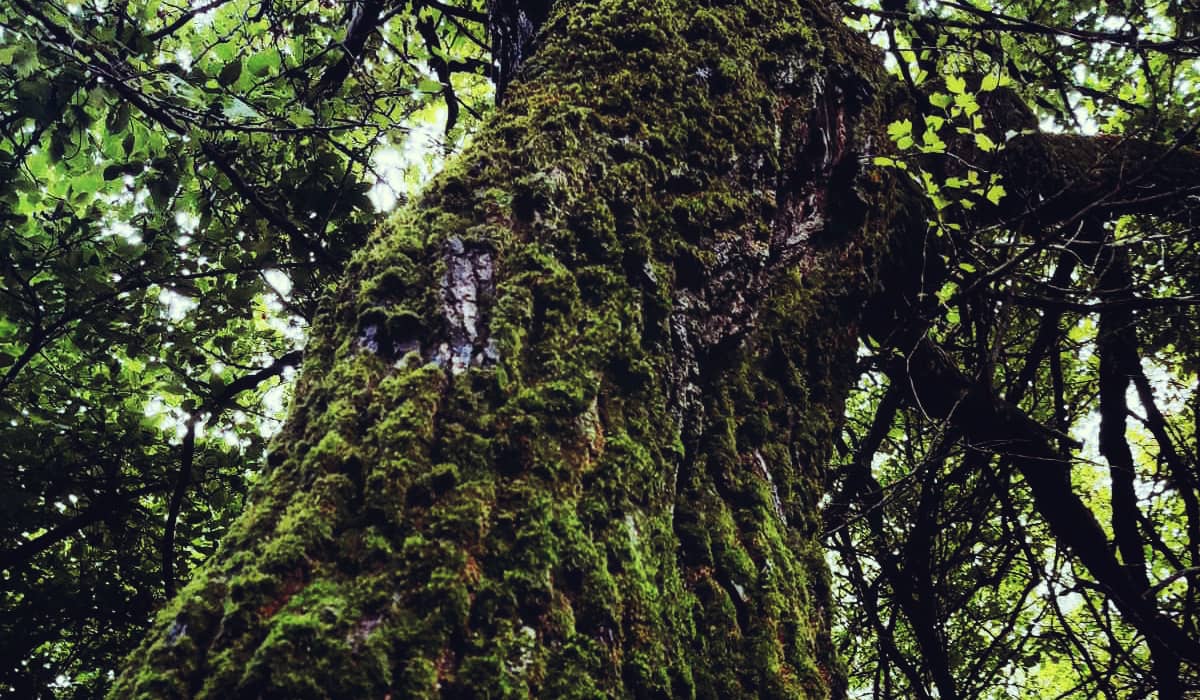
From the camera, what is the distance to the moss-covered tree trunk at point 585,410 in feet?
3.55

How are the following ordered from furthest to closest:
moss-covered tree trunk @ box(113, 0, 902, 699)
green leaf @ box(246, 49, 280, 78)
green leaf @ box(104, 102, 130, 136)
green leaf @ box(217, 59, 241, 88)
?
1. green leaf @ box(246, 49, 280, 78)
2. green leaf @ box(217, 59, 241, 88)
3. green leaf @ box(104, 102, 130, 136)
4. moss-covered tree trunk @ box(113, 0, 902, 699)

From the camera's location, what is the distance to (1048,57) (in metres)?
4.23

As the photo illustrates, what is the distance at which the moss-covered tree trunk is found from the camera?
3.55ft

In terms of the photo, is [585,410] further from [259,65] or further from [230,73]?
[259,65]

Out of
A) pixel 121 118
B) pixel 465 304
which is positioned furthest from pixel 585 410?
pixel 121 118

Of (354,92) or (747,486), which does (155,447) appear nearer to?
(354,92)

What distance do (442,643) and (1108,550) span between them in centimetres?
393

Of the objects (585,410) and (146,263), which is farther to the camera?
(146,263)

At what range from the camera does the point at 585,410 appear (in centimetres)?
146

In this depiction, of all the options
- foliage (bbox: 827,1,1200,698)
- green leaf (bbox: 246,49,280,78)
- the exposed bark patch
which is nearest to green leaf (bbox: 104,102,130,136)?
green leaf (bbox: 246,49,280,78)

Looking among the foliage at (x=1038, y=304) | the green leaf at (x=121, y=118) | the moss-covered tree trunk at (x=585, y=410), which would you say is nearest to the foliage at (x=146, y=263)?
the green leaf at (x=121, y=118)

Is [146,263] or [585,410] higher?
[146,263]

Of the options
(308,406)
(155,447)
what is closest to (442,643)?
(308,406)

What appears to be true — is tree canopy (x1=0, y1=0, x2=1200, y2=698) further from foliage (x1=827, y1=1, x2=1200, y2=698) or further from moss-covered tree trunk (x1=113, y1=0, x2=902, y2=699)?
moss-covered tree trunk (x1=113, y1=0, x2=902, y2=699)
